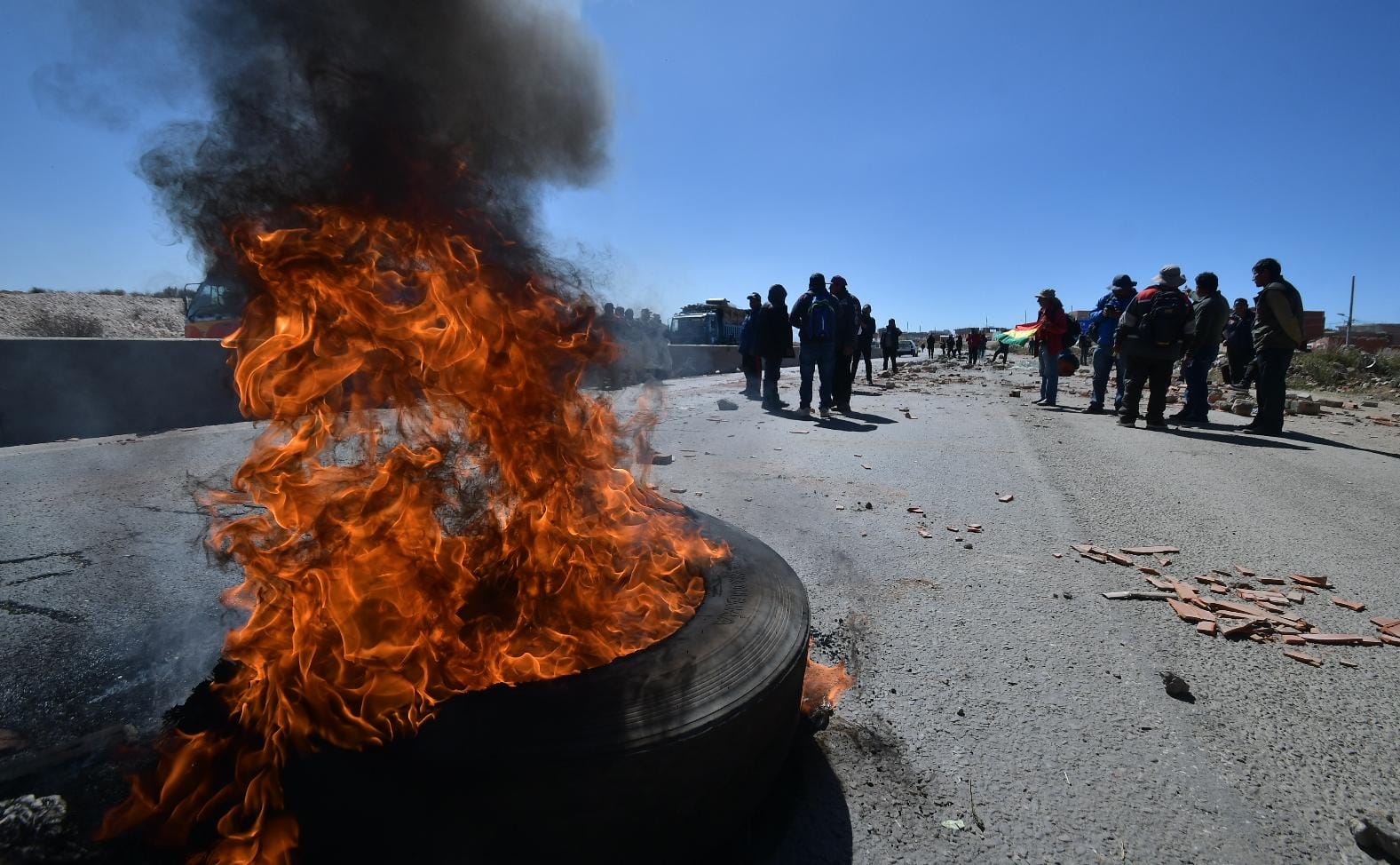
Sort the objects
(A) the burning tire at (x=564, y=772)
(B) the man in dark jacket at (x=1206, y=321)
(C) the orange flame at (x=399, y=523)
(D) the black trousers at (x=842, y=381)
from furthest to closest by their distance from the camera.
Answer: (D) the black trousers at (x=842, y=381) → (B) the man in dark jacket at (x=1206, y=321) → (C) the orange flame at (x=399, y=523) → (A) the burning tire at (x=564, y=772)

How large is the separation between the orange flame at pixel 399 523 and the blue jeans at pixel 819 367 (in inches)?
280

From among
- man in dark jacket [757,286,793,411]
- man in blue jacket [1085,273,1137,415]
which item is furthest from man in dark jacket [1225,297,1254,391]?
man in dark jacket [757,286,793,411]

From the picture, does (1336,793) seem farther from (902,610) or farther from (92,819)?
(92,819)

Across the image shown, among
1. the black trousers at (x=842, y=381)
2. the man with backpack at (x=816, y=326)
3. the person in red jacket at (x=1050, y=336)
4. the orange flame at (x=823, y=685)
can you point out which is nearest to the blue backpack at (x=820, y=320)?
the man with backpack at (x=816, y=326)

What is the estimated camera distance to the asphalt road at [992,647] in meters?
1.97

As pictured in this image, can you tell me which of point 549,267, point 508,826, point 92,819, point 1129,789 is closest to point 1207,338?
point 1129,789

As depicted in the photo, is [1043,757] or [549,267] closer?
[1043,757]

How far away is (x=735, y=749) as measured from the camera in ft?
5.61

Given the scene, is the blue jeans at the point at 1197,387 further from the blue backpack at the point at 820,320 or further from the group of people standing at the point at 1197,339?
the blue backpack at the point at 820,320

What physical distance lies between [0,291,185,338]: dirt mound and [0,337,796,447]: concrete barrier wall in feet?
96.6

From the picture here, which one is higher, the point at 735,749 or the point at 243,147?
the point at 243,147

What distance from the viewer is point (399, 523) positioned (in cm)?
230

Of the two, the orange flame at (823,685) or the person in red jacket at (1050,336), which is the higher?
the person in red jacket at (1050,336)

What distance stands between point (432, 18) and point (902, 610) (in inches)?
143
